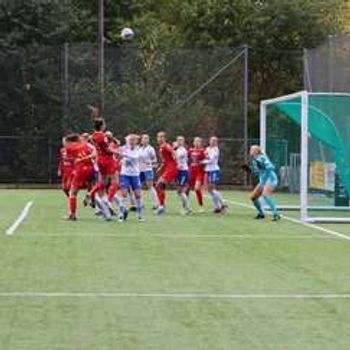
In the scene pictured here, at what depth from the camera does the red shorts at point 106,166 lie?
21.2 metres

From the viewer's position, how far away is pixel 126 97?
40.8m

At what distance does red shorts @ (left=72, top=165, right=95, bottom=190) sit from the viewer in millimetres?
20750

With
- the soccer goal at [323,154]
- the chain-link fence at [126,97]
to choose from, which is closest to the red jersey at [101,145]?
the soccer goal at [323,154]

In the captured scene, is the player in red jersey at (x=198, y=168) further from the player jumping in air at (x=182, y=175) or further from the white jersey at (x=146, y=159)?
the white jersey at (x=146, y=159)

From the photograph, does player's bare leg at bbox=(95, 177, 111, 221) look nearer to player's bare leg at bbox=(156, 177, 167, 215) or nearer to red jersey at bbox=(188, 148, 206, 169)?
player's bare leg at bbox=(156, 177, 167, 215)

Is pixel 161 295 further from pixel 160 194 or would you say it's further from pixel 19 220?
pixel 160 194

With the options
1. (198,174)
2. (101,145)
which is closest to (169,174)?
(198,174)

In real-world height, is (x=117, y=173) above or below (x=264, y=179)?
above

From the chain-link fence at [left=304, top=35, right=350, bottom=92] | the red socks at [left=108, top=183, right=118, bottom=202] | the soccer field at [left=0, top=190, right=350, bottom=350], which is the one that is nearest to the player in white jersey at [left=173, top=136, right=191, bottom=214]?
the red socks at [left=108, top=183, right=118, bottom=202]

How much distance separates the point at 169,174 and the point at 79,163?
12.1 feet

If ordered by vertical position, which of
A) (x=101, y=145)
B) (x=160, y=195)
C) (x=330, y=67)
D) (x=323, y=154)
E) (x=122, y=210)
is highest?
(x=330, y=67)

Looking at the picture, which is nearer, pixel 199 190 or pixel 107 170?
pixel 107 170

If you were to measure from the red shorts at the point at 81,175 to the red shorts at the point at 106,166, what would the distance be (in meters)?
0.25

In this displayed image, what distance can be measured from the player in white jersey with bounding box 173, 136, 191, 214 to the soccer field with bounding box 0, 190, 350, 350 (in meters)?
4.55
